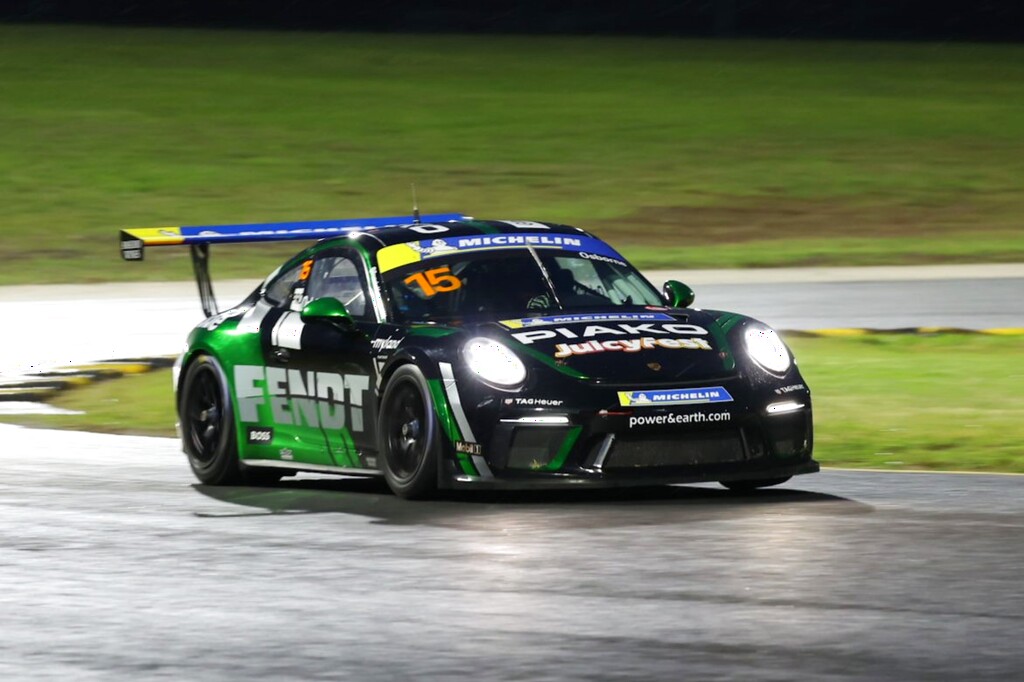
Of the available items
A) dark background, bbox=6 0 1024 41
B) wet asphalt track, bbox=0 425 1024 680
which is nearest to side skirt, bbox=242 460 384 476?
wet asphalt track, bbox=0 425 1024 680

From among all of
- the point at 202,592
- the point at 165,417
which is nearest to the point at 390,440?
the point at 202,592

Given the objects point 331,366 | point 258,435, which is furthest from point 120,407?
point 331,366

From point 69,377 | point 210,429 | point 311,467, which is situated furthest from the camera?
point 69,377

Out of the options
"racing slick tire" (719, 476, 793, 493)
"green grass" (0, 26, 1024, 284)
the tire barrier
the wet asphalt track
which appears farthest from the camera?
"green grass" (0, 26, 1024, 284)

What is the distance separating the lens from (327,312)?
1056 cm

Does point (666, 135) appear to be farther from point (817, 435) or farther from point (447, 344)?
point (447, 344)

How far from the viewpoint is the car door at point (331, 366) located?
10.5 m

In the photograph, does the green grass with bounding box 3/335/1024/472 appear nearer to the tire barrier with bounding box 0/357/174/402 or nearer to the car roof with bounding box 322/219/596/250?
the tire barrier with bounding box 0/357/174/402

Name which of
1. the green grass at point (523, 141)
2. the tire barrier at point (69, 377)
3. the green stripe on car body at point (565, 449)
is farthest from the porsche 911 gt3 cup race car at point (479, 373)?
the green grass at point (523, 141)

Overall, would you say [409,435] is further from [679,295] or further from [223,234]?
[223,234]

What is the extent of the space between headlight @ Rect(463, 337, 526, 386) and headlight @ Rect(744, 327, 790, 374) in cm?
106

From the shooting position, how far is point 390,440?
33.7 feet

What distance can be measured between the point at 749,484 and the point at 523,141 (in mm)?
31970

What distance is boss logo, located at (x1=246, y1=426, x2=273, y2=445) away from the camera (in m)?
11.2
